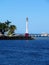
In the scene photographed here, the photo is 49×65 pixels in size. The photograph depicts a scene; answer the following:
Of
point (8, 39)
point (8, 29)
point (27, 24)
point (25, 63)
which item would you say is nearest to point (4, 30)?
point (8, 29)

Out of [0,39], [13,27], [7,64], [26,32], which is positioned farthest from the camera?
[13,27]

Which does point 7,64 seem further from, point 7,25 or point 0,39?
point 7,25

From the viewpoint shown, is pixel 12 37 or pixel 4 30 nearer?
pixel 12 37

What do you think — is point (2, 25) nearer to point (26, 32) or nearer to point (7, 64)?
point (26, 32)

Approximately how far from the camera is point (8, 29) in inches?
7008

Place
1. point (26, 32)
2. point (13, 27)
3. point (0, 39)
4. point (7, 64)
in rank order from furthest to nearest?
point (13, 27) → point (0, 39) → point (26, 32) → point (7, 64)

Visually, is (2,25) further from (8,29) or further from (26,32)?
(26,32)

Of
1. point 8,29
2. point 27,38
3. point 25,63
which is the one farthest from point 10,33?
point 25,63

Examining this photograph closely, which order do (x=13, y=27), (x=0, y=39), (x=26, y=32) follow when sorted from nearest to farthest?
1. (x=26, y=32)
2. (x=0, y=39)
3. (x=13, y=27)

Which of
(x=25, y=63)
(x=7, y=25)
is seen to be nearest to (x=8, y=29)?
(x=7, y=25)

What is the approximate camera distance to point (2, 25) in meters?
178

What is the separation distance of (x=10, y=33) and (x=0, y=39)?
444 inches

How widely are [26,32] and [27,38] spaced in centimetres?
841

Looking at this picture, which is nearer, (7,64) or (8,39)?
(7,64)
